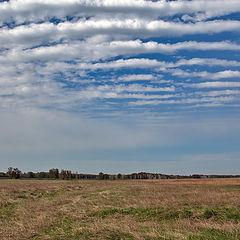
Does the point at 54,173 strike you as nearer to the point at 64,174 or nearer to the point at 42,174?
the point at 64,174

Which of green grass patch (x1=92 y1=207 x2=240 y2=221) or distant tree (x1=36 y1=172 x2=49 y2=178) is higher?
green grass patch (x1=92 y1=207 x2=240 y2=221)

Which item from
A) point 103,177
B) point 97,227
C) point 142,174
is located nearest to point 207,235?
point 97,227

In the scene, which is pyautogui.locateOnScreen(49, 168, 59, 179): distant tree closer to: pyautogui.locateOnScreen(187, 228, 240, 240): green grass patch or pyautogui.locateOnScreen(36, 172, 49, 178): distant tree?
pyautogui.locateOnScreen(36, 172, 49, 178): distant tree

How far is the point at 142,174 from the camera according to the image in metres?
189

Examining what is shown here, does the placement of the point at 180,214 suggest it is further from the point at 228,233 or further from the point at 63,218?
the point at 63,218

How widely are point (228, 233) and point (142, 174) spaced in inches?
7134

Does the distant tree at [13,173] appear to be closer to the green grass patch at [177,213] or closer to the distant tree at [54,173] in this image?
the distant tree at [54,173]

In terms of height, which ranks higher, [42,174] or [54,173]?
[54,173]

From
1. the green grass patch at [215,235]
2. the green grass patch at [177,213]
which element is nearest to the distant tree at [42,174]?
the green grass patch at [177,213]

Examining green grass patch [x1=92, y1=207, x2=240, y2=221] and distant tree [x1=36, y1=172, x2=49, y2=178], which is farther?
distant tree [x1=36, y1=172, x2=49, y2=178]

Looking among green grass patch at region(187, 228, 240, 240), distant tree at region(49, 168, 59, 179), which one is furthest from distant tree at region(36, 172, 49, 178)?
green grass patch at region(187, 228, 240, 240)

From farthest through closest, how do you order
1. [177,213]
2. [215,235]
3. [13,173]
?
[13,173] → [177,213] → [215,235]

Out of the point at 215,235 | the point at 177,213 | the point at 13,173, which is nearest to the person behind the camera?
the point at 215,235

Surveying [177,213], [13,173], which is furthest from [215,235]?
[13,173]
